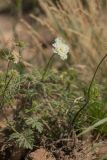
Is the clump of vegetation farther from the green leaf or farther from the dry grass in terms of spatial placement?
the dry grass

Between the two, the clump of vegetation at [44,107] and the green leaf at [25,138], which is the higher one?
the clump of vegetation at [44,107]

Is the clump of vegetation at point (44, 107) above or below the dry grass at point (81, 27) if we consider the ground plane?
below

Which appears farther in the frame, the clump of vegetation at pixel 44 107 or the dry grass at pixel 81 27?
the dry grass at pixel 81 27

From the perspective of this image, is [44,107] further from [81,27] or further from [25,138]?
[81,27]

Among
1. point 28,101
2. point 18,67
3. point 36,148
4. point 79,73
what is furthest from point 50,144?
point 79,73

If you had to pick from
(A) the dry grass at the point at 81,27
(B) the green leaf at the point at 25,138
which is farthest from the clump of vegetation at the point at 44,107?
(A) the dry grass at the point at 81,27

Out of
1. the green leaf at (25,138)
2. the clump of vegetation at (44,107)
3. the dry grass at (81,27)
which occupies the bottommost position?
the green leaf at (25,138)

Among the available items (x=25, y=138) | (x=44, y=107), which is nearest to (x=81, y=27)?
(x=44, y=107)

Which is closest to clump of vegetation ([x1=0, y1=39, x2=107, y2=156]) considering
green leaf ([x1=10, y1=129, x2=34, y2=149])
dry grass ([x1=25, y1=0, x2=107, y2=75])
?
green leaf ([x1=10, y1=129, x2=34, y2=149])

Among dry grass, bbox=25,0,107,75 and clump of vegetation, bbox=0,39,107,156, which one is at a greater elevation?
dry grass, bbox=25,0,107,75

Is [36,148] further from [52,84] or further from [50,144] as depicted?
[52,84]

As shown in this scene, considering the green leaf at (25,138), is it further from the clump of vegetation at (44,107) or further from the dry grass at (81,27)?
the dry grass at (81,27)
